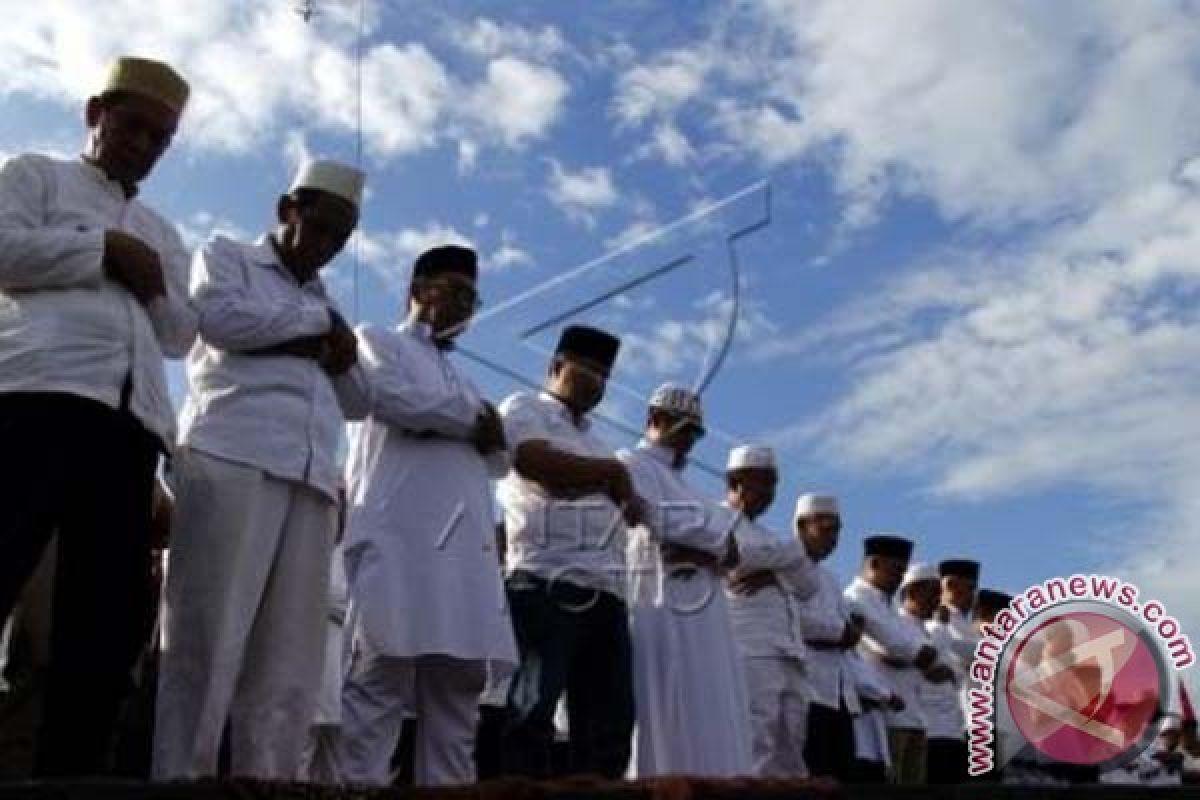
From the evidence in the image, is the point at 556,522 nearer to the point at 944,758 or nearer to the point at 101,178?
the point at 101,178

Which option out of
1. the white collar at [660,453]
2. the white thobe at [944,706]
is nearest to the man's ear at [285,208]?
the white collar at [660,453]

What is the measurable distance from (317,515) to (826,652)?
4304 millimetres

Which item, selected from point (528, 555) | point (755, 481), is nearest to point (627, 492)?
point (528, 555)

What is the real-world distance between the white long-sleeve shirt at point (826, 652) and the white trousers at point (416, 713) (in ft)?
10.7

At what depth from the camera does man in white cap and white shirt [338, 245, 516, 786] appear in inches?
191

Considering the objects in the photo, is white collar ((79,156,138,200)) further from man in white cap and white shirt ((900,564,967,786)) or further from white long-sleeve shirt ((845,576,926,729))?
man in white cap and white shirt ((900,564,967,786))

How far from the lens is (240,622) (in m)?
4.14

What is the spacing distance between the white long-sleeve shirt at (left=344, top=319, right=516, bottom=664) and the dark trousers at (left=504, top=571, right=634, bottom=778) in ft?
1.77

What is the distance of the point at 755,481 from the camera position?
7.61 metres


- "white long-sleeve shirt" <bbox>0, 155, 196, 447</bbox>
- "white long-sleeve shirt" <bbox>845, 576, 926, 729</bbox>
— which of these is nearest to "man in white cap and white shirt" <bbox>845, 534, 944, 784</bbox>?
"white long-sleeve shirt" <bbox>845, 576, 926, 729</bbox>

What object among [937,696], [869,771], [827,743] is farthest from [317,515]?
[937,696]

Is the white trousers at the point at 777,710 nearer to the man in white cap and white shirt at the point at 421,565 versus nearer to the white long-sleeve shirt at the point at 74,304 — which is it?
the man in white cap and white shirt at the point at 421,565

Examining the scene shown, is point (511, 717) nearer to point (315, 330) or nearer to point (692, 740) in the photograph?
point (692, 740)

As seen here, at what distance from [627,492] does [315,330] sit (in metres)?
1.84
